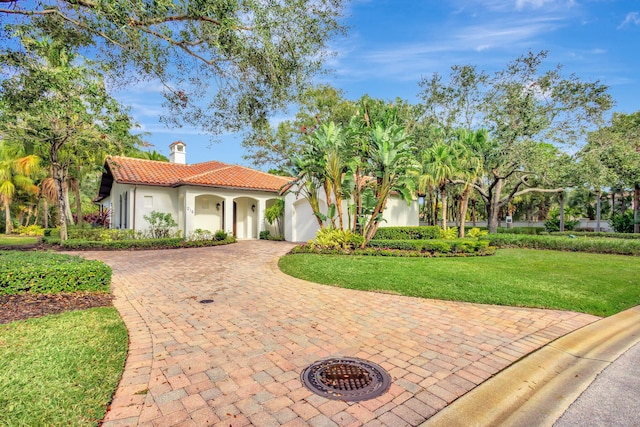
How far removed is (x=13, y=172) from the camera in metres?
26.5

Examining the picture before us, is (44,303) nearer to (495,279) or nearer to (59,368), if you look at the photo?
(59,368)

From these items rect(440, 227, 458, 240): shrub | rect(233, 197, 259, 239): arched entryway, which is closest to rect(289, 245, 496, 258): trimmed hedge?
rect(440, 227, 458, 240): shrub

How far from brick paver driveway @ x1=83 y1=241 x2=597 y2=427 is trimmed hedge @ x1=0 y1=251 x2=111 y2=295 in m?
0.58

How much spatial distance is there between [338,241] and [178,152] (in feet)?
55.1

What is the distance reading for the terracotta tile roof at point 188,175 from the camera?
60.1 feet

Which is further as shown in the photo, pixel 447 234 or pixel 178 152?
pixel 178 152

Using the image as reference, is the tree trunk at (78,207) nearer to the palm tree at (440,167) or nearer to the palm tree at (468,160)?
the palm tree at (440,167)

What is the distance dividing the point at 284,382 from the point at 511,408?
2.15 metres

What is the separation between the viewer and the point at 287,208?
65.9 ft

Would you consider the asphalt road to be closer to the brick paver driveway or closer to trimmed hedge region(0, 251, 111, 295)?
the brick paver driveway

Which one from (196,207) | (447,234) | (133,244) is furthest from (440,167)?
(133,244)

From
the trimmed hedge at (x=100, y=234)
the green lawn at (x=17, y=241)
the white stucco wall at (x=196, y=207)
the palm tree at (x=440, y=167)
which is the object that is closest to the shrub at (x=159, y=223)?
the white stucco wall at (x=196, y=207)

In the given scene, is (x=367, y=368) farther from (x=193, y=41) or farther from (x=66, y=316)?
(x=193, y=41)

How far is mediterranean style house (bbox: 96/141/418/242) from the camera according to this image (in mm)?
18297
